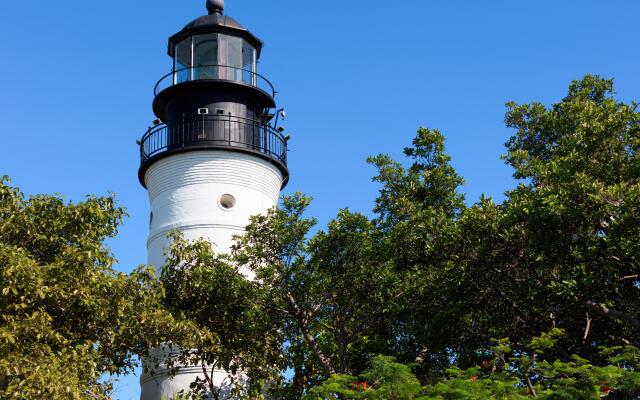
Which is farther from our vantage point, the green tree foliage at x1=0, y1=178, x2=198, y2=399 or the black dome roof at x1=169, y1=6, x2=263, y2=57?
the black dome roof at x1=169, y1=6, x2=263, y2=57

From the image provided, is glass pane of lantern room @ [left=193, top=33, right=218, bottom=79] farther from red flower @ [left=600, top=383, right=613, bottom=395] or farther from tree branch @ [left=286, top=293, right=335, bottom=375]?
red flower @ [left=600, top=383, right=613, bottom=395]

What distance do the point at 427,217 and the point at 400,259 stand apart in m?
1.07

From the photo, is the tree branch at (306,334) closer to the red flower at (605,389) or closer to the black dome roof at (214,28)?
the red flower at (605,389)

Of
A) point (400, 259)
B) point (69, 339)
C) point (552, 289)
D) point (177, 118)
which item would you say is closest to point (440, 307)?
point (400, 259)

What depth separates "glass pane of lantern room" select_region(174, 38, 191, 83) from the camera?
95.0ft

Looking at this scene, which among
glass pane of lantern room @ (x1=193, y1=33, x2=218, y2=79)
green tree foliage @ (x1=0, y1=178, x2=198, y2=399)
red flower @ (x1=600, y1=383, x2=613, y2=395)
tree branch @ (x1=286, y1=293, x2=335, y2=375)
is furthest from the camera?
glass pane of lantern room @ (x1=193, y1=33, x2=218, y2=79)

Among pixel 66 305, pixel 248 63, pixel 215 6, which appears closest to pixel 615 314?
pixel 66 305

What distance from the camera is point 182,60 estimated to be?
2964 cm

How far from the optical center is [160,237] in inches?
1055

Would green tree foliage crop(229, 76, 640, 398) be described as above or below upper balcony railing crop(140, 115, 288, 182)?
below

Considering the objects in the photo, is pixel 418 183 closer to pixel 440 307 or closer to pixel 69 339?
pixel 440 307

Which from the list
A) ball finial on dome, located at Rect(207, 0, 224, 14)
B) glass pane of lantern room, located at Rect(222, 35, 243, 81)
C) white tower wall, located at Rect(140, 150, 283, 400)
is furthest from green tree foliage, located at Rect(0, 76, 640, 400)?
ball finial on dome, located at Rect(207, 0, 224, 14)

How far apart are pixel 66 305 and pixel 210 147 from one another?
9116 millimetres

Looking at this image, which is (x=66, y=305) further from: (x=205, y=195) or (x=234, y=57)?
(x=234, y=57)
